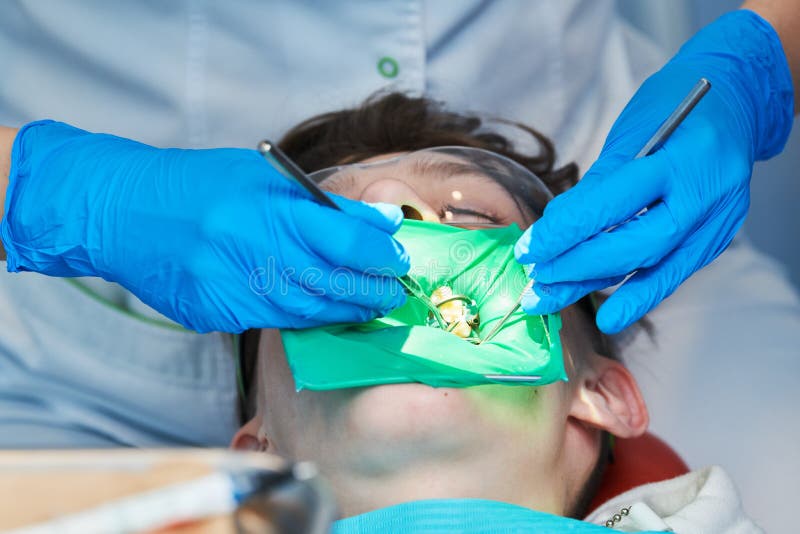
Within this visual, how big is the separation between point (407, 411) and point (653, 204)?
486 mm

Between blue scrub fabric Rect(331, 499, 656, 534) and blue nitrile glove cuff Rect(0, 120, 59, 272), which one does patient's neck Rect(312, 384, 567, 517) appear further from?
blue nitrile glove cuff Rect(0, 120, 59, 272)

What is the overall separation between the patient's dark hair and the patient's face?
240 millimetres

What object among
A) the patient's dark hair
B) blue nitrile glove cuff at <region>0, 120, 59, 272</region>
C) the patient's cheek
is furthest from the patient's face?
blue nitrile glove cuff at <region>0, 120, 59, 272</region>

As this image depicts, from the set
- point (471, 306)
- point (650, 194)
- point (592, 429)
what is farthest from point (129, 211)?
point (592, 429)

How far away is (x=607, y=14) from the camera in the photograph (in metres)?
2.22

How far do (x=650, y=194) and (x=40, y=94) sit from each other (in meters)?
1.19

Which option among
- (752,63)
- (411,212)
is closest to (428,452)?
→ (411,212)

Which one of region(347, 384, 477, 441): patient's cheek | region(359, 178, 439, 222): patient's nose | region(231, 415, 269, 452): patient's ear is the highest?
region(359, 178, 439, 222): patient's nose

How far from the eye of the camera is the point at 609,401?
5.21 ft

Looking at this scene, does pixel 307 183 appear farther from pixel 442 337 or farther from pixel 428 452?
pixel 428 452

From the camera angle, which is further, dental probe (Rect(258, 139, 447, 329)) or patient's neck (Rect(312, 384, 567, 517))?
patient's neck (Rect(312, 384, 567, 517))

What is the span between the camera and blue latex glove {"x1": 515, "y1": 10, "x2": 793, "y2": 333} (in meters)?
1.28

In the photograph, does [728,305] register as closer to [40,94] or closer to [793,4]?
[793,4]

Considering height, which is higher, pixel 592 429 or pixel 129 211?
pixel 129 211
